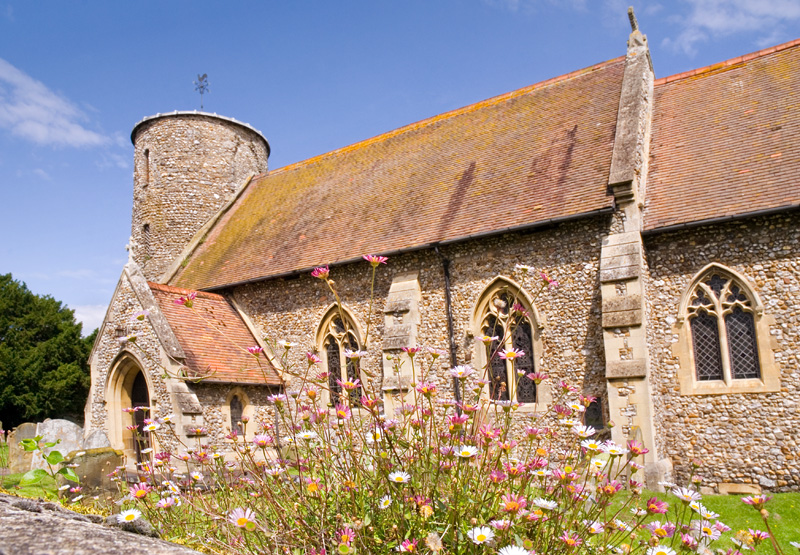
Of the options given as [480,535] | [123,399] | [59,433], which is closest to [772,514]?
[480,535]

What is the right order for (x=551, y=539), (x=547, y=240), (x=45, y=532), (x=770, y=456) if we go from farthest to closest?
(x=547, y=240) → (x=770, y=456) → (x=551, y=539) → (x=45, y=532)

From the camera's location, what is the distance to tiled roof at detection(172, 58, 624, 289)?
42.3ft

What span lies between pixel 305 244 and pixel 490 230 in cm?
545

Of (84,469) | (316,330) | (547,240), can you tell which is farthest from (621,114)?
(84,469)

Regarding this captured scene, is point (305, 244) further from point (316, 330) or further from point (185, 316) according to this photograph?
point (185, 316)

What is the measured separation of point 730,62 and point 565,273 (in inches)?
287

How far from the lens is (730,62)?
14812mm

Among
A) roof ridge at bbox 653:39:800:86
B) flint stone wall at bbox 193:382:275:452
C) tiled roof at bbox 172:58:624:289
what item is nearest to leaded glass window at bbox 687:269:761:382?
tiled roof at bbox 172:58:624:289

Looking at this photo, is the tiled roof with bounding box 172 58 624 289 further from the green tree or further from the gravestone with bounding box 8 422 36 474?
the green tree

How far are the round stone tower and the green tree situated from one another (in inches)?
451

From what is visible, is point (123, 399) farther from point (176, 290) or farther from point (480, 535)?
point (480, 535)

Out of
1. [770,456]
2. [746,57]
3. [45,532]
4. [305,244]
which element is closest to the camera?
[45,532]

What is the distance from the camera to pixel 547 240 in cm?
1216

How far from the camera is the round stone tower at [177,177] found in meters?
21.0
